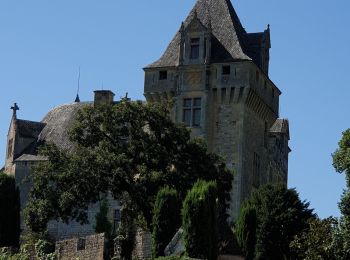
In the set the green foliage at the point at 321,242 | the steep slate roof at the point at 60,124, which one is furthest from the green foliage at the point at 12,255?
the steep slate roof at the point at 60,124

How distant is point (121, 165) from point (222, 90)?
12325mm

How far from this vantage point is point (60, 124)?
2547 inches

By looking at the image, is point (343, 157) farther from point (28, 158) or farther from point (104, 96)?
point (28, 158)

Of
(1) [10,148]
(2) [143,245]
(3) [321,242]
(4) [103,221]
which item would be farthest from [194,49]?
(3) [321,242]

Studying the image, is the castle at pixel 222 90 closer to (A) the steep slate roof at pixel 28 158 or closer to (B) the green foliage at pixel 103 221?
(B) the green foliage at pixel 103 221

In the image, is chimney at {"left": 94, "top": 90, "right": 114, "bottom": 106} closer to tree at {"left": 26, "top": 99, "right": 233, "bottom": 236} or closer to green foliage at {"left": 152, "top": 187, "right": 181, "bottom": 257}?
tree at {"left": 26, "top": 99, "right": 233, "bottom": 236}

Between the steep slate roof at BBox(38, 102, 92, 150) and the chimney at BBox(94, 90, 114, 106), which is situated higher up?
the chimney at BBox(94, 90, 114, 106)

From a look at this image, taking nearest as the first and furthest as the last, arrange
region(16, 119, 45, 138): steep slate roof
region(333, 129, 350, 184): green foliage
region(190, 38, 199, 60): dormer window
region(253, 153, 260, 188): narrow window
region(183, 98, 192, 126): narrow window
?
region(333, 129, 350, 184): green foliage
region(183, 98, 192, 126): narrow window
region(190, 38, 199, 60): dormer window
region(253, 153, 260, 188): narrow window
region(16, 119, 45, 138): steep slate roof

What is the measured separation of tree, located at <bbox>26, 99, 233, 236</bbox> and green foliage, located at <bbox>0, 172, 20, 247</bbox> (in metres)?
1.77

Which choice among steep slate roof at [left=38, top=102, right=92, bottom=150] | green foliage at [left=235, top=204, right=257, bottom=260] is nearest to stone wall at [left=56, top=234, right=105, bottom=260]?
green foliage at [left=235, top=204, right=257, bottom=260]

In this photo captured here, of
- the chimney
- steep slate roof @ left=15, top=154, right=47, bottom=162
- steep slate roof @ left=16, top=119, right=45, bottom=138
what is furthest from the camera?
steep slate roof @ left=16, top=119, right=45, bottom=138

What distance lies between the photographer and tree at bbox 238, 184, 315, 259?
133 ft

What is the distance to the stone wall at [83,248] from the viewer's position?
37344mm

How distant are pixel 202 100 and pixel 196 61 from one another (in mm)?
2213
